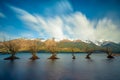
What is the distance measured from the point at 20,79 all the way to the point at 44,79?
752cm

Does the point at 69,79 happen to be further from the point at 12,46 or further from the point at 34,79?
the point at 12,46

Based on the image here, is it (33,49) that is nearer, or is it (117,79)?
(117,79)

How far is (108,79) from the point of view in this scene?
47969 millimetres

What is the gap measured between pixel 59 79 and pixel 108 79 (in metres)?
15.8

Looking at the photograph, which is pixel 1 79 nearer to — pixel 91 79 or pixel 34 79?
pixel 34 79

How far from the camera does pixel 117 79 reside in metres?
47.8

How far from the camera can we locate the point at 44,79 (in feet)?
157

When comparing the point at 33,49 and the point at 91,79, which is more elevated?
the point at 33,49

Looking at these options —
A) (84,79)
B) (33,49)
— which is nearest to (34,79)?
(84,79)

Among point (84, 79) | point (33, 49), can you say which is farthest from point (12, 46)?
point (84, 79)

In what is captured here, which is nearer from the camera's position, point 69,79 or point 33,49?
point 69,79

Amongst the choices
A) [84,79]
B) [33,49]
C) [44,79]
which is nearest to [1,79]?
[44,79]

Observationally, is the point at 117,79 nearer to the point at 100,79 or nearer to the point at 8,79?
the point at 100,79

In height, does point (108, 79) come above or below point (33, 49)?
below
